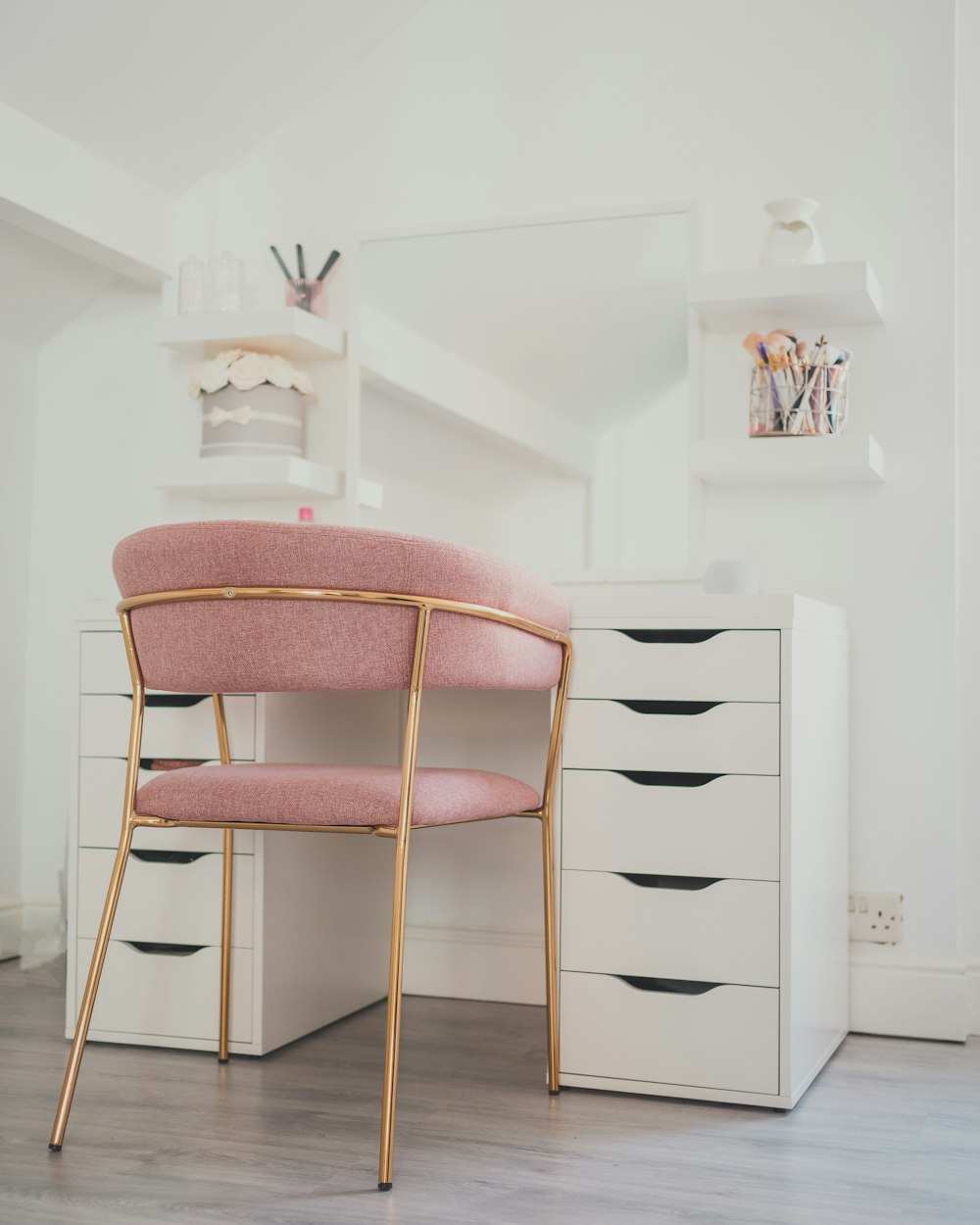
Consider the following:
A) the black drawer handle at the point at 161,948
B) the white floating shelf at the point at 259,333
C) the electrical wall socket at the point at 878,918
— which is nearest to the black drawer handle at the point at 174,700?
the black drawer handle at the point at 161,948

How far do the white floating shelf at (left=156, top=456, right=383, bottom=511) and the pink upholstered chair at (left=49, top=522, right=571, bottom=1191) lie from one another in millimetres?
1020

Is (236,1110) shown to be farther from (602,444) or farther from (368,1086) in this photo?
(602,444)

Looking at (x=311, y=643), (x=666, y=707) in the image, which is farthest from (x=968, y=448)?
(x=311, y=643)

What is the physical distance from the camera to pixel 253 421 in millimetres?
2809

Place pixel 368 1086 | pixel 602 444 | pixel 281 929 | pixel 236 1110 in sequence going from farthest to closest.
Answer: pixel 602 444 < pixel 281 929 < pixel 368 1086 < pixel 236 1110

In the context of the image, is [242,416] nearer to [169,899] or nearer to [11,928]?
[169,899]

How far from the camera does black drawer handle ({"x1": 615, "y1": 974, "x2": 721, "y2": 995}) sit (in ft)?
6.45

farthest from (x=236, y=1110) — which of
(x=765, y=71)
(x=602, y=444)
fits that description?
(x=765, y=71)

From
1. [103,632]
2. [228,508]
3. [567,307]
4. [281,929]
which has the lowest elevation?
[281,929]

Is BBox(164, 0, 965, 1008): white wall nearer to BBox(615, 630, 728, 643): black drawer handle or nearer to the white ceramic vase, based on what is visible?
the white ceramic vase

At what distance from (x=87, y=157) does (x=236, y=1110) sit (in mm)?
1934

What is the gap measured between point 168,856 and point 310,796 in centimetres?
69

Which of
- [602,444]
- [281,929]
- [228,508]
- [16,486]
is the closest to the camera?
[281,929]

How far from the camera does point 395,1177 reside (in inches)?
64.7
